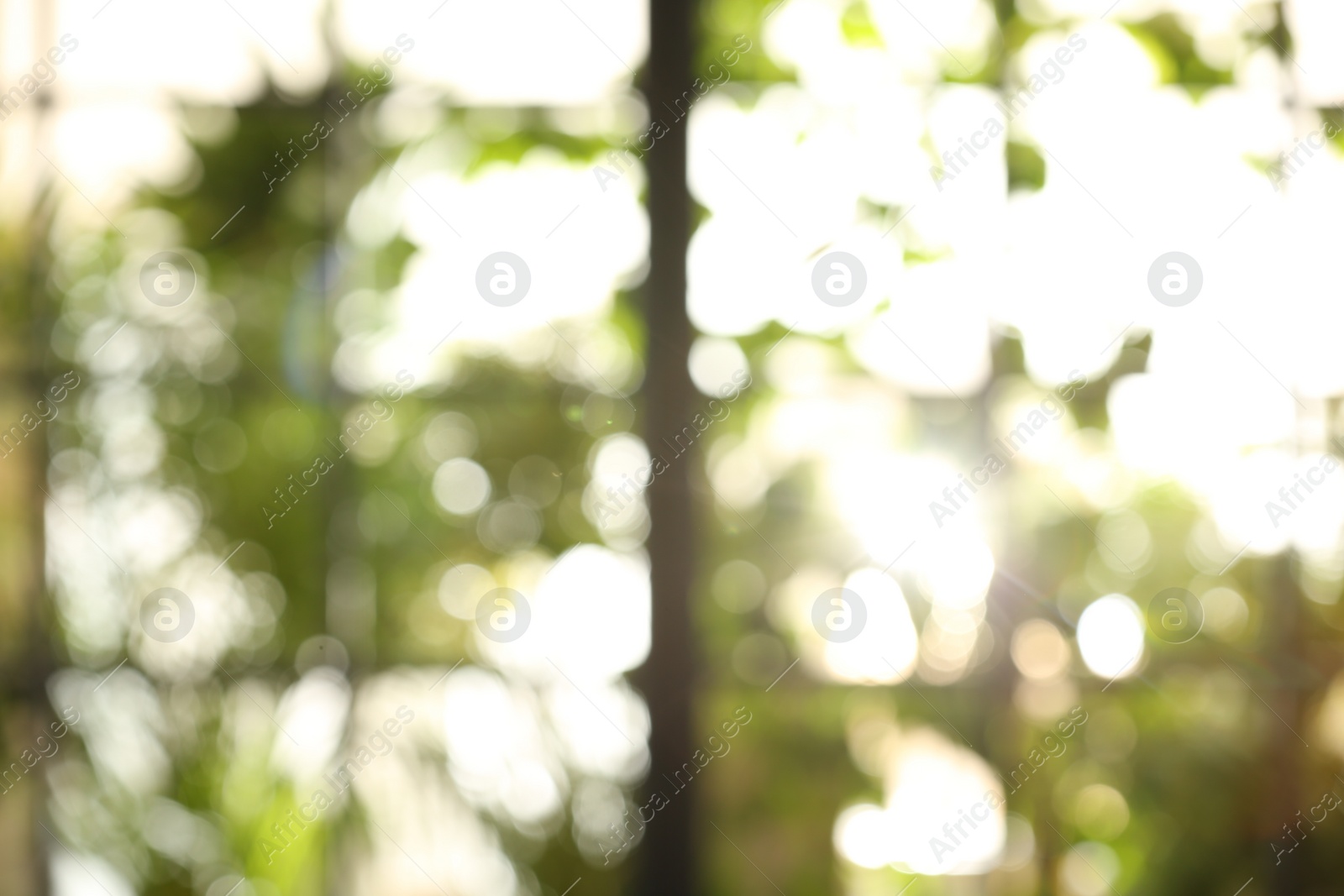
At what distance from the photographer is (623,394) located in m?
1.11

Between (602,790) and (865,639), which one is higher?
(865,639)

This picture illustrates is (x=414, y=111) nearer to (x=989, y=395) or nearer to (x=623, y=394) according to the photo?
(x=623, y=394)

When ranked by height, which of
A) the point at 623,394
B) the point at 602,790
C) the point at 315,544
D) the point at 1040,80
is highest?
the point at 1040,80

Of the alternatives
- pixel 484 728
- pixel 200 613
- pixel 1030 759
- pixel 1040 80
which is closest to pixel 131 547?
pixel 200 613

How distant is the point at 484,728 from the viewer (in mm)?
1105

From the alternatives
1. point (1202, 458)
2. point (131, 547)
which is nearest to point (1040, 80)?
Result: point (1202, 458)

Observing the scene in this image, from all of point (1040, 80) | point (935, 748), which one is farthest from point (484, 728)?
point (1040, 80)

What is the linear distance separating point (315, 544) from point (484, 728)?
390 millimetres

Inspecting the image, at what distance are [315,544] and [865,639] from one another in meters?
0.87

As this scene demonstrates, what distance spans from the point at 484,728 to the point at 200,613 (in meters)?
0.47

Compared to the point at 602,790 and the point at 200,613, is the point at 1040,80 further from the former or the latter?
the point at 200,613

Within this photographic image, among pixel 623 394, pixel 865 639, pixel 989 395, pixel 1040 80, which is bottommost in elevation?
pixel 865 639

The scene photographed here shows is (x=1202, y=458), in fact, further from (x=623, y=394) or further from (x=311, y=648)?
(x=311, y=648)

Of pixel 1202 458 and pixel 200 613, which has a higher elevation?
pixel 1202 458
